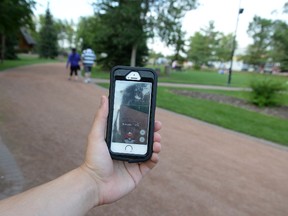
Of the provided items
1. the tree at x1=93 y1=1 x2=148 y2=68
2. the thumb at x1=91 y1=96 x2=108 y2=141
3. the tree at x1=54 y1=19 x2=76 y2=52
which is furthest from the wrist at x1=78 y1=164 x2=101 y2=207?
the tree at x1=54 y1=19 x2=76 y2=52

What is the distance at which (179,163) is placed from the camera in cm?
523

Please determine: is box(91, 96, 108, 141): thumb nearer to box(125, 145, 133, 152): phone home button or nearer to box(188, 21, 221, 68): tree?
box(125, 145, 133, 152): phone home button

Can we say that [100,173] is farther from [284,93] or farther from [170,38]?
[170,38]

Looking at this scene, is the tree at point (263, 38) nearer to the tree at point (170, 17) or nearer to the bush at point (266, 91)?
the bush at point (266, 91)

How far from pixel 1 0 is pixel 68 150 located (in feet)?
48.6

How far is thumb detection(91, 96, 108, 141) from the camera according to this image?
2.11m

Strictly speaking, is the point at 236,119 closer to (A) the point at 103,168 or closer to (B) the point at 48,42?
(A) the point at 103,168

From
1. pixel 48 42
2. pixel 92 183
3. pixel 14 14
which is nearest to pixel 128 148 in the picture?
pixel 92 183

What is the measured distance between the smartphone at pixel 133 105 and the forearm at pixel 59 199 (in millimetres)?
395

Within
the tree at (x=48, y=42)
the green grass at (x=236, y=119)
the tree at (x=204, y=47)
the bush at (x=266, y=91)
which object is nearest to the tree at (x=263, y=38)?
the bush at (x=266, y=91)

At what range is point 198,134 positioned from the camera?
7.39 meters

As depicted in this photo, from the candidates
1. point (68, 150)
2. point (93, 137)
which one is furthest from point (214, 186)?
point (93, 137)

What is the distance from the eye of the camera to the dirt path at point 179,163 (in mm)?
3852

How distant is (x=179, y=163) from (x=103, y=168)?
10.9 ft
